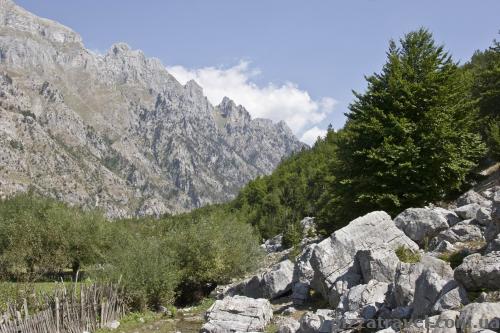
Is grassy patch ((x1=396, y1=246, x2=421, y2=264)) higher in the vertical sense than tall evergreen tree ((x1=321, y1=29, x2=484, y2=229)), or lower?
lower

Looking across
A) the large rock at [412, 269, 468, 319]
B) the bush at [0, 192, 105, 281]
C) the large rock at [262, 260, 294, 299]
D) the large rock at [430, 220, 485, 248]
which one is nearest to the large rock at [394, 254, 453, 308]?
the large rock at [412, 269, 468, 319]

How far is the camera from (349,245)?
18.7 m

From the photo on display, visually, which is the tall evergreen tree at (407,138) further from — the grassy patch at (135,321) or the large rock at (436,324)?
the large rock at (436,324)

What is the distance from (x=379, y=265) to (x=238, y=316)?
6291mm

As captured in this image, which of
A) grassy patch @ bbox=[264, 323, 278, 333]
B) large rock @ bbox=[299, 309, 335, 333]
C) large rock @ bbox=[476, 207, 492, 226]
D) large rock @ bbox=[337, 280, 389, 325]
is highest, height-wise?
large rock @ bbox=[476, 207, 492, 226]

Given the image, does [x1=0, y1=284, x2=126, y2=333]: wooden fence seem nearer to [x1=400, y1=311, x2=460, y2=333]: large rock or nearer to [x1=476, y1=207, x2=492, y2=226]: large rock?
[x1=400, y1=311, x2=460, y2=333]: large rock

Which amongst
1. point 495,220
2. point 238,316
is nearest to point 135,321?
point 238,316

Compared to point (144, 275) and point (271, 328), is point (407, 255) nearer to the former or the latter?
point (271, 328)

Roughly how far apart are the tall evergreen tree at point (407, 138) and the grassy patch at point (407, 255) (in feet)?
26.8

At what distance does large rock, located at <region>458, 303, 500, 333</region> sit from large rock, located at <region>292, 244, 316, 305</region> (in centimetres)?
1138

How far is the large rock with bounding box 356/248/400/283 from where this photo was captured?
610 inches

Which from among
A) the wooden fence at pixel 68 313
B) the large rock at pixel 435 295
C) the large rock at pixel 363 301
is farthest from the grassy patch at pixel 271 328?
the wooden fence at pixel 68 313

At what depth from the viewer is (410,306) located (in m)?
11.5

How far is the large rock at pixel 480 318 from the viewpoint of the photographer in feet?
26.5
